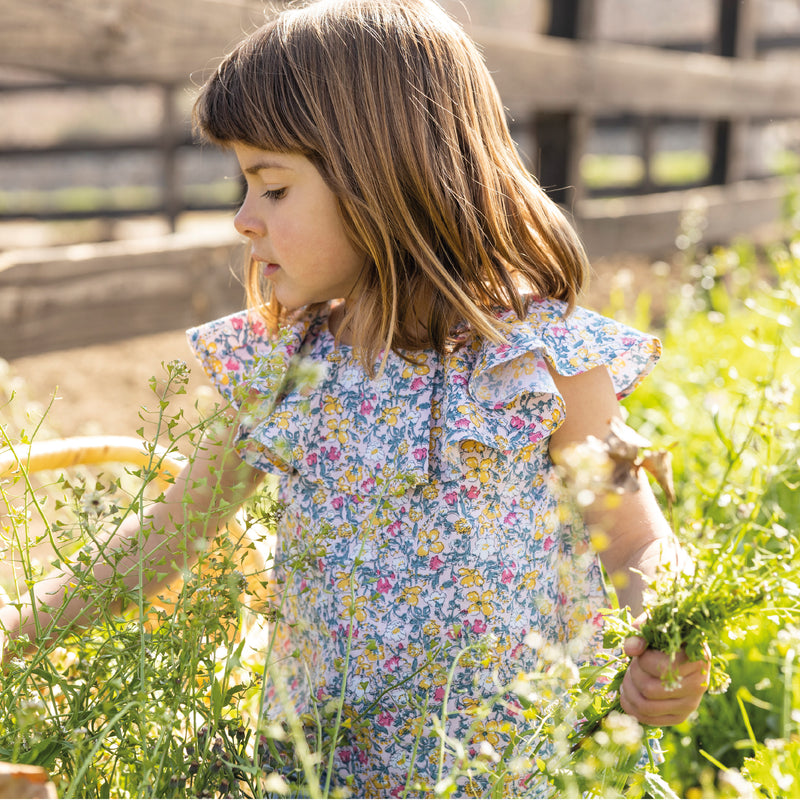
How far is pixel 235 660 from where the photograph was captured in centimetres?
71

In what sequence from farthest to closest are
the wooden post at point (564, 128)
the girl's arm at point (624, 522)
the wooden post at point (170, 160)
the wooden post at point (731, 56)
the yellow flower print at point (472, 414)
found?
1. the wooden post at point (170, 160)
2. the wooden post at point (731, 56)
3. the wooden post at point (564, 128)
4. the yellow flower print at point (472, 414)
5. the girl's arm at point (624, 522)

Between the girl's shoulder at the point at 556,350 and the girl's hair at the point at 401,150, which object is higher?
the girl's hair at the point at 401,150

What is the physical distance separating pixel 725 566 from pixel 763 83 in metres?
4.83

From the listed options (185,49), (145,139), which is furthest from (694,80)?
(145,139)

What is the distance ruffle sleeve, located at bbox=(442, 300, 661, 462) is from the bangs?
38 cm

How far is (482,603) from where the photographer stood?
50.5 inches

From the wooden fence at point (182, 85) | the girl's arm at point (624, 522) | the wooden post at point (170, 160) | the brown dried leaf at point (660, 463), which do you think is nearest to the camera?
the brown dried leaf at point (660, 463)

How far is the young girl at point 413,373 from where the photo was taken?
1259 millimetres

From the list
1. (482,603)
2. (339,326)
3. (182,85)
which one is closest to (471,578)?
(482,603)

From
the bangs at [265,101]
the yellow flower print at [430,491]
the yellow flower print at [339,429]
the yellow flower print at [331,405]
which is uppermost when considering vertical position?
the bangs at [265,101]

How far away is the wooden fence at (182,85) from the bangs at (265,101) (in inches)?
29.3

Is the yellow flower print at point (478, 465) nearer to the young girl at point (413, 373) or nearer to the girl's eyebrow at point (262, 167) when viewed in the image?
the young girl at point (413, 373)

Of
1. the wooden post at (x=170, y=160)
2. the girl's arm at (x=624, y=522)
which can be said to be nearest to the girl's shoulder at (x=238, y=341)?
the girl's arm at (x=624, y=522)

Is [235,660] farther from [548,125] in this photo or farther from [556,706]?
[548,125]
